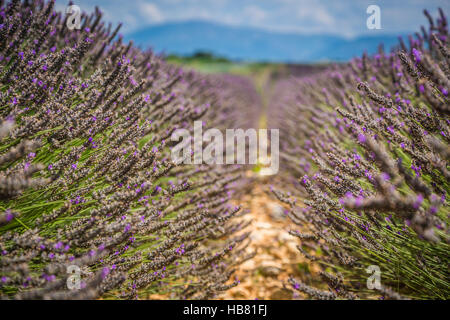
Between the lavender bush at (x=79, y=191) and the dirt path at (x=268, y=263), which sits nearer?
the lavender bush at (x=79, y=191)

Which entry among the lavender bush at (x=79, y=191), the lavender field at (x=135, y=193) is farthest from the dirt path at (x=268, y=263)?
the lavender bush at (x=79, y=191)

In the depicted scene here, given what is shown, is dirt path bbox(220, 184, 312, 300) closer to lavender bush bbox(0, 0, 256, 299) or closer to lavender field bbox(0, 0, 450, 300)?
lavender field bbox(0, 0, 450, 300)

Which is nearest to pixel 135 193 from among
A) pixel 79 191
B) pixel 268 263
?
pixel 79 191

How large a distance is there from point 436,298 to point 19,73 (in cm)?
225

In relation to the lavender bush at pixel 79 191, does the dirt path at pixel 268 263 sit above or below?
below

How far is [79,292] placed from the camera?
79 centimetres

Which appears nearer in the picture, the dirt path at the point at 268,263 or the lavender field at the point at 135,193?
the lavender field at the point at 135,193

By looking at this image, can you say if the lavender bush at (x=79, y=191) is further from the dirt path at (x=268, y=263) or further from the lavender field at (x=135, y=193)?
the dirt path at (x=268, y=263)

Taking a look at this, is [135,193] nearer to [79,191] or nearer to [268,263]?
[79,191]

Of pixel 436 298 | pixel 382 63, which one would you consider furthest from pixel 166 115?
pixel 382 63

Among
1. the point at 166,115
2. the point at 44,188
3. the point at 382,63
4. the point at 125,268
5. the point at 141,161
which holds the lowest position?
the point at 125,268

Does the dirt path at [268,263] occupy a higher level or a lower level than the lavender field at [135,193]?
lower
